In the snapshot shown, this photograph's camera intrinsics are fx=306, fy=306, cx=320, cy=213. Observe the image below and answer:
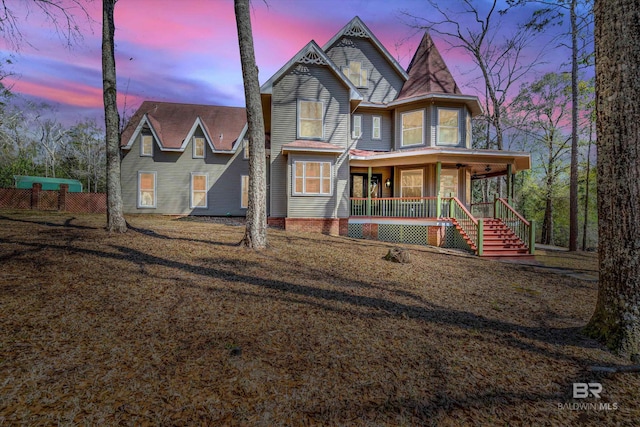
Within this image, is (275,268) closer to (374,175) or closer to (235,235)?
(235,235)

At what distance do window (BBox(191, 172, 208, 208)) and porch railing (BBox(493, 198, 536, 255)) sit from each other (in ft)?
57.9

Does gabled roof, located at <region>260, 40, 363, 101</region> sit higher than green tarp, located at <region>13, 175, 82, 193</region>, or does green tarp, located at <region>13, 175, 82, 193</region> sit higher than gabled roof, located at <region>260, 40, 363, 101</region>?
gabled roof, located at <region>260, 40, 363, 101</region>

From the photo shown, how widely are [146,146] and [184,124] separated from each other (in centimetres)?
326

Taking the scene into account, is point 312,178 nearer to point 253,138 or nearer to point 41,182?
point 253,138

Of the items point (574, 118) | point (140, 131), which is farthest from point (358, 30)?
point (140, 131)

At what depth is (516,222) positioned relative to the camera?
1349 cm

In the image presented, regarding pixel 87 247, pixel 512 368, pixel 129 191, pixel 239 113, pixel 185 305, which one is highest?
pixel 239 113

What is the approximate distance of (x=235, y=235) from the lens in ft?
34.1

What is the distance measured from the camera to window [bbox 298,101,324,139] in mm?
14938

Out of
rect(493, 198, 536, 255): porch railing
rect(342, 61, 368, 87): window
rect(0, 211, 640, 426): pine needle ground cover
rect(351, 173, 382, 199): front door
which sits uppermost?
rect(342, 61, 368, 87): window

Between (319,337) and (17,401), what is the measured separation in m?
2.79

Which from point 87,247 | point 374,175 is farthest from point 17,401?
point 374,175

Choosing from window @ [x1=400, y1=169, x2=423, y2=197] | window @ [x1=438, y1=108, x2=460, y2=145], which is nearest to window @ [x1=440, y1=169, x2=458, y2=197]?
window @ [x1=400, y1=169, x2=423, y2=197]

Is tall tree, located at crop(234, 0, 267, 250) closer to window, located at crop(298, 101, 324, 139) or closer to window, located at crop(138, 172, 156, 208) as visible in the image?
window, located at crop(298, 101, 324, 139)
